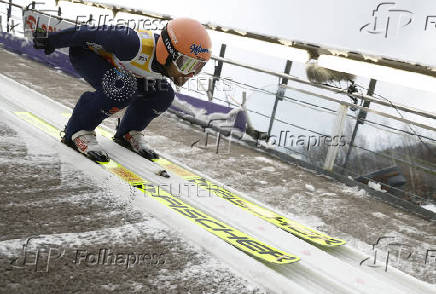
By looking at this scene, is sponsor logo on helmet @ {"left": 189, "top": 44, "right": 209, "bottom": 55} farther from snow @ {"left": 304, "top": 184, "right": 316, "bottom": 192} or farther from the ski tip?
snow @ {"left": 304, "top": 184, "right": 316, "bottom": 192}

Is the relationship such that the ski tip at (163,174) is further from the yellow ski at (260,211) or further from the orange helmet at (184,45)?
the orange helmet at (184,45)

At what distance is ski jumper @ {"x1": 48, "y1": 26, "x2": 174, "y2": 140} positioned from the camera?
3.51m

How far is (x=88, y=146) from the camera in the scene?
3754 millimetres

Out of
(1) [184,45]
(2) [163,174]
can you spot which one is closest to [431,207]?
(2) [163,174]

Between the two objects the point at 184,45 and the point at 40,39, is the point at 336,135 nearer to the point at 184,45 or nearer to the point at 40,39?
the point at 184,45

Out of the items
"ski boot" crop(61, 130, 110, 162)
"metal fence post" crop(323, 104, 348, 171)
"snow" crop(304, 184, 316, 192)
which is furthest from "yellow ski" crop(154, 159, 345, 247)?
"metal fence post" crop(323, 104, 348, 171)

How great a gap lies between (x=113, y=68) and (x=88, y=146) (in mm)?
789

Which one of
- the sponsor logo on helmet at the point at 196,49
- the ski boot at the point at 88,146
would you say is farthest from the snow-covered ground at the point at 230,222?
the sponsor logo on helmet at the point at 196,49

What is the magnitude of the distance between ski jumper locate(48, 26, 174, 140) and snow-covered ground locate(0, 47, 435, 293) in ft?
1.36

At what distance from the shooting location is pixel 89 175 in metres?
3.33

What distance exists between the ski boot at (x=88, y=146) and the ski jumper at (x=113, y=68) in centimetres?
7

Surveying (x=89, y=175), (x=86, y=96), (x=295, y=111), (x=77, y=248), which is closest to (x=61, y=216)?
(x=77, y=248)

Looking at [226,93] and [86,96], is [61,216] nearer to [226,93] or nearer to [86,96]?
[86,96]

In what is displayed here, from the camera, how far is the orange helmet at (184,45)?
11.0ft
